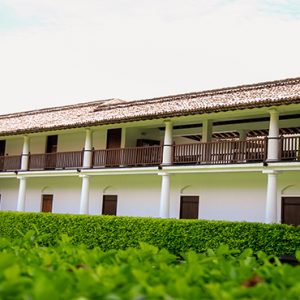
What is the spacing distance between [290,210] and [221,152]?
3.45 m

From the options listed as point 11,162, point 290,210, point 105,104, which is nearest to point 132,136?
point 105,104

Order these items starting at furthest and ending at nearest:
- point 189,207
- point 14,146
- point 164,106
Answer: point 14,146 → point 164,106 → point 189,207

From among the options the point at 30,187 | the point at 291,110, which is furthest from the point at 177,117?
the point at 30,187

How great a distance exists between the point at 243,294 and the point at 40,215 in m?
25.0

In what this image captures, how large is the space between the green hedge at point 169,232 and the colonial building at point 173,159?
5.28 ft

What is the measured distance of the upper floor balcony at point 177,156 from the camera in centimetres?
2211

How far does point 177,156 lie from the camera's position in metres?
25.6

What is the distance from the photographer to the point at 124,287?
324 centimetres

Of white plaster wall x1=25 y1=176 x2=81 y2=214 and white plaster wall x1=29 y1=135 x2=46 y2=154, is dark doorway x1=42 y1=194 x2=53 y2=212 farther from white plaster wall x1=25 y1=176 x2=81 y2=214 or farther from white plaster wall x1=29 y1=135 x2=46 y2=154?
white plaster wall x1=29 y1=135 x2=46 y2=154

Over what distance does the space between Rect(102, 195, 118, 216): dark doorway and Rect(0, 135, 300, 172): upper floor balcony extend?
2.26 metres

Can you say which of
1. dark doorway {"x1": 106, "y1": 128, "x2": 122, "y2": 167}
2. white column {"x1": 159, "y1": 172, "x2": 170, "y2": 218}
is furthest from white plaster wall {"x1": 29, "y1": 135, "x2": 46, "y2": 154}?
white column {"x1": 159, "y1": 172, "x2": 170, "y2": 218}

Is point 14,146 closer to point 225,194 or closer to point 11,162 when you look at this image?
point 11,162

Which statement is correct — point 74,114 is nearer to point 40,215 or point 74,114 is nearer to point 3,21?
point 40,215

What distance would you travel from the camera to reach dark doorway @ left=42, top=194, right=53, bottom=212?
1310 inches
